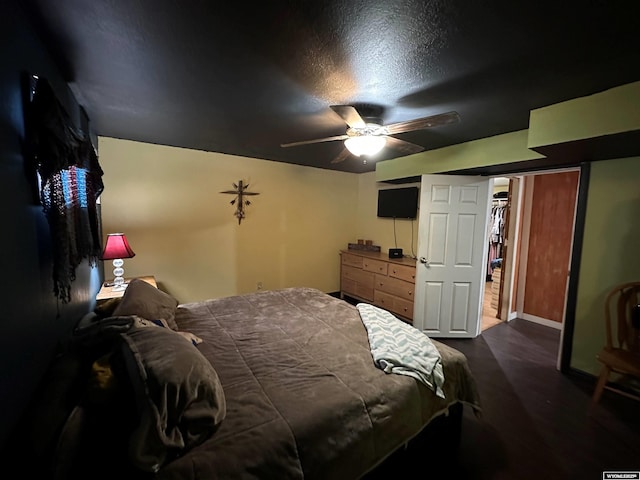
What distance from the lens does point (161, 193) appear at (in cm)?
338

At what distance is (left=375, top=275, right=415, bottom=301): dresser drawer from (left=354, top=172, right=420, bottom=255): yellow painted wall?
64 centimetres

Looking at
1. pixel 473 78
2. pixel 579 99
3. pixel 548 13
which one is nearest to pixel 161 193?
pixel 473 78

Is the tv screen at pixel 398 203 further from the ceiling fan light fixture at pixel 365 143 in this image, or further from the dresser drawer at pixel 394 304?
the ceiling fan light fixture at pixel 365 143

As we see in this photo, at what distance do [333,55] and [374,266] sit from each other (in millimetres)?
3141

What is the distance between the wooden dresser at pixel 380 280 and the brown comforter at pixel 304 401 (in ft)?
5.77

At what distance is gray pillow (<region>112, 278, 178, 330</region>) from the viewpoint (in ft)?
5.83

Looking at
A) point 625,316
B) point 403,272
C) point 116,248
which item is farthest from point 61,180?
point 625,316

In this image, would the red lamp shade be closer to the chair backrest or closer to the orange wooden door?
the chair backrest

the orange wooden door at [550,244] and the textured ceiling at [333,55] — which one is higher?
the textured ceiling at [333,55]

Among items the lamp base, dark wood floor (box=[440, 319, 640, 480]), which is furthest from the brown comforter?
the lamp base

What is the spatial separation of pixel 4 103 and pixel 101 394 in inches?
43.7

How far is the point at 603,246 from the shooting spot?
244 centimetres

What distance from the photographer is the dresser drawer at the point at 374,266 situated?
402 centimetres

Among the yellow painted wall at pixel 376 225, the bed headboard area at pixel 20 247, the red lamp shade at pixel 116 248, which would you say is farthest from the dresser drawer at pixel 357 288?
the bed headboard area at pixel 20 247
